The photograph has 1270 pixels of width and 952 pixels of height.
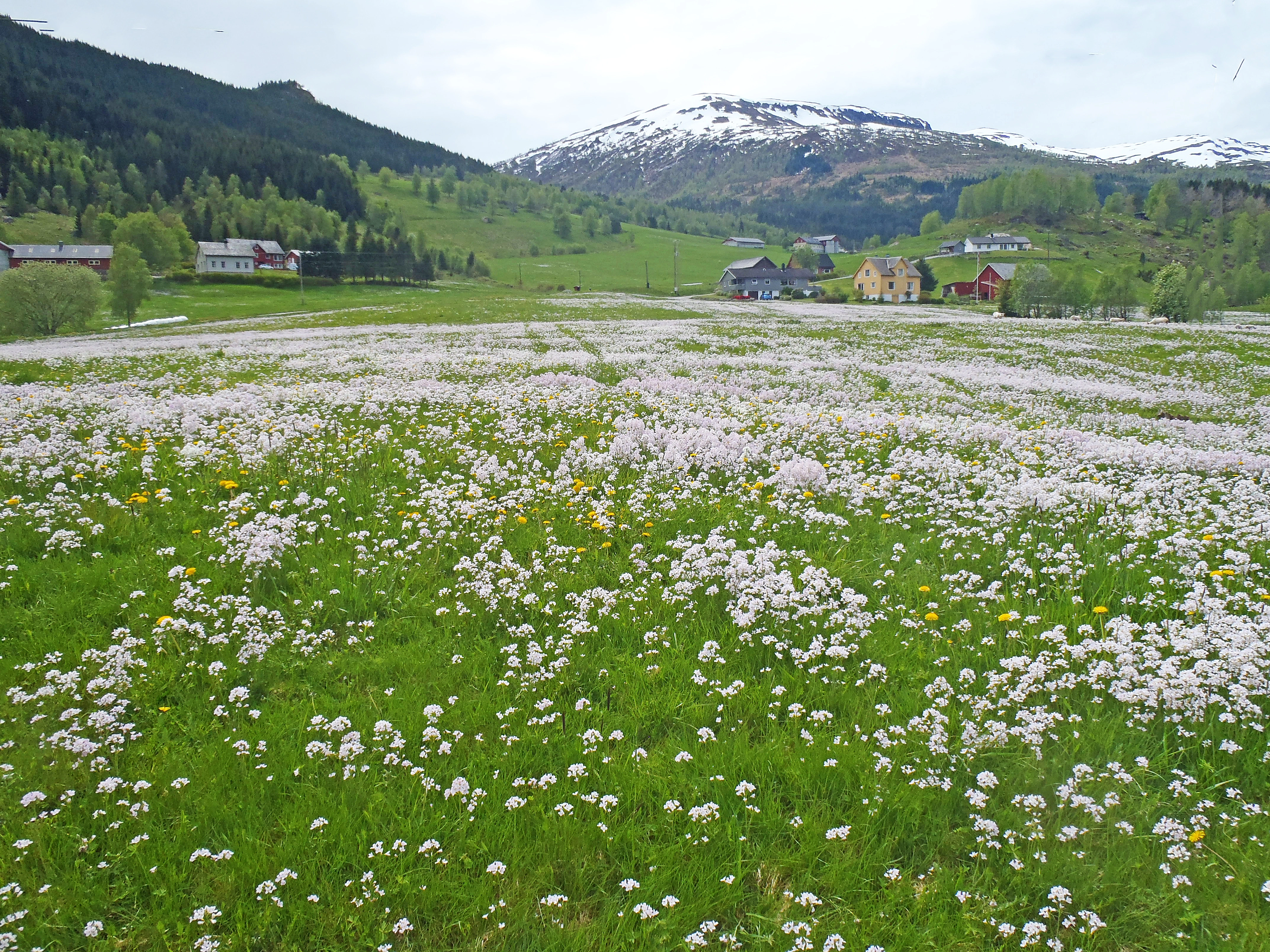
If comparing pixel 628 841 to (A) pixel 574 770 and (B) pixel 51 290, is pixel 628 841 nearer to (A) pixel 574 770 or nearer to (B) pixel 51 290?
(A) pixel 574 770

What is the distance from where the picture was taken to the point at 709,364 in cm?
2281

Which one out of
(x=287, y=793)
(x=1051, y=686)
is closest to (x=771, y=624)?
(x=1051, y=686)

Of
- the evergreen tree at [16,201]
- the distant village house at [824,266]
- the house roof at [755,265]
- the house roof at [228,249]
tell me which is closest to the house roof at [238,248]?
the house roof at [228,249]

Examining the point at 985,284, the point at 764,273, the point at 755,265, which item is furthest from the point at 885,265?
the point at 755,265

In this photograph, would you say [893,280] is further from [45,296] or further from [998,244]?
[45,296]

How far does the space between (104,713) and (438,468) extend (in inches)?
245

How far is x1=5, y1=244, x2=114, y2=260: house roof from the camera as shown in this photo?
134125 mm

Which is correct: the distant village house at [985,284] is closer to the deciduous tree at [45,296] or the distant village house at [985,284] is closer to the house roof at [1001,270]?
the house roof at [1001,270]

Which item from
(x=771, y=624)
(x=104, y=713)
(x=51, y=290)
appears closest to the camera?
(x=104, y=713)

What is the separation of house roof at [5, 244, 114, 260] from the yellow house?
152520 millimetres

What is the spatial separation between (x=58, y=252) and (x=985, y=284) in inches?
7392

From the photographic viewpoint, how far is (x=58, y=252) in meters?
135

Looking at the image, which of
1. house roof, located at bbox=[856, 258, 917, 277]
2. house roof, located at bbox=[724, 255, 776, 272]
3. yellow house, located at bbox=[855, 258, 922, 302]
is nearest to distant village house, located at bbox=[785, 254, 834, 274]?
house roof, located at bbox=[724, 255, 776, 272]

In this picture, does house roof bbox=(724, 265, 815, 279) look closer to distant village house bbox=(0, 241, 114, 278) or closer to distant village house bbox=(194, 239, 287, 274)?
distant village house bbox=(194, 239, 287, 274)
